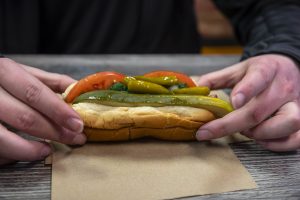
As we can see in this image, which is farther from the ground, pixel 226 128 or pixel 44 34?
pixel 226 128

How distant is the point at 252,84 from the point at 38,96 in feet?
2.37

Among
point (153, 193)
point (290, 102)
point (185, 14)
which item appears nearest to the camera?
point (153, 193)

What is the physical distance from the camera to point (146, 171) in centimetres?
134

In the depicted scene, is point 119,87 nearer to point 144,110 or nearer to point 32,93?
point 144,110

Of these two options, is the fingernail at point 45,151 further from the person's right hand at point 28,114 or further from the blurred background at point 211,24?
the blurred background at point 211,24

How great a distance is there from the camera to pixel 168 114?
1481mm

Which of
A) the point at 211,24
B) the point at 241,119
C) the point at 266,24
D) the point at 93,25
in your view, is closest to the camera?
the point at 241,119

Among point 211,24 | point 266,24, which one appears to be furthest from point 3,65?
point 211,24

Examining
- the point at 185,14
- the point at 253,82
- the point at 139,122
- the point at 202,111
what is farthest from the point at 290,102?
the point at 185,14

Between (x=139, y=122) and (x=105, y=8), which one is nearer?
(x=139, y=122)

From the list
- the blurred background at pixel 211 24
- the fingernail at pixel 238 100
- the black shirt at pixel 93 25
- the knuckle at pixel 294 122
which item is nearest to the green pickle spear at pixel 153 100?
the fingernail at pixel 238 100

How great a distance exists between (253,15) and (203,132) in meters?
1.19

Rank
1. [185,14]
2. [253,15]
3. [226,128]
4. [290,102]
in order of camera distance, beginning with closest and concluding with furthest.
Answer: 1. [226,128]
2. [290,102]
3. [253,15]
4. [185,14]

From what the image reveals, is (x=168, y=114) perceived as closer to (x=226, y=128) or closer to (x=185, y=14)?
(x=226, y=128)
